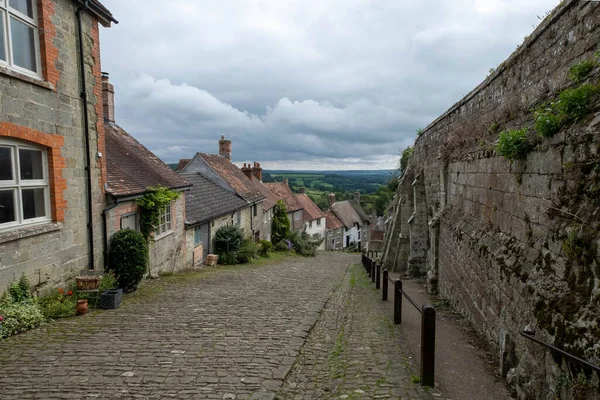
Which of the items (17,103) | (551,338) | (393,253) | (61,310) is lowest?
(393,253)

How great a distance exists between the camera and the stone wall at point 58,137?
23.1ft

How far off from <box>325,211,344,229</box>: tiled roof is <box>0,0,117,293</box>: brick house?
4134 centimetres

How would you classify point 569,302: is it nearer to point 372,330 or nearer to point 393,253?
point 372,330

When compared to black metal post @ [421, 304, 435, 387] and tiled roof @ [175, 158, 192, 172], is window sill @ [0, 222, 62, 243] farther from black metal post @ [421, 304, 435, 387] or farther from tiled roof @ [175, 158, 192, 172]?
tiled roof @ [175, 158, 192, 172]

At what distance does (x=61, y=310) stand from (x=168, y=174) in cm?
860

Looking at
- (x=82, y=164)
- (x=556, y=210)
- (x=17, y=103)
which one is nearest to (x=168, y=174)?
(x=82, y=164)

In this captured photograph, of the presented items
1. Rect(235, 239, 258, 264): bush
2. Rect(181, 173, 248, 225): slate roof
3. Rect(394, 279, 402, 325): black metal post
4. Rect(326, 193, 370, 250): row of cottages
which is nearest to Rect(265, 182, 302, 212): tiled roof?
Rect(326, 193, 370, 250): row of cottages

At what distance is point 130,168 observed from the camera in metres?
12.9

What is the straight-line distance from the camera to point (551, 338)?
3570 mm

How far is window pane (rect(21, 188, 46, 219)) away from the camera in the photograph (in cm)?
757

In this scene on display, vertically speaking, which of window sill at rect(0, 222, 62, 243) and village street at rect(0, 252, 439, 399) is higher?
window sill at rect(0, 222, 62, 243)

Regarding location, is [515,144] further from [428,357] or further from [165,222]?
[165,222]

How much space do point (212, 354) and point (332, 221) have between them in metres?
46.3

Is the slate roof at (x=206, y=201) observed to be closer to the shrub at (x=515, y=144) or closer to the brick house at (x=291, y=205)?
the shrub at (x=515, y=144)
